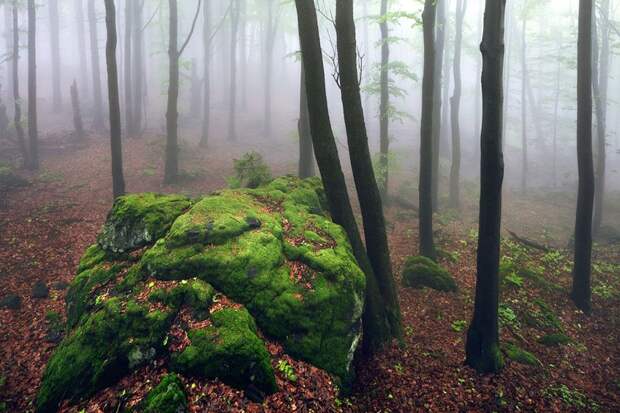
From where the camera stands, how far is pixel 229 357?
4625mm

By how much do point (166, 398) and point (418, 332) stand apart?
5.40 metres

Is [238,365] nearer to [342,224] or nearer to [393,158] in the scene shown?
[342,224]

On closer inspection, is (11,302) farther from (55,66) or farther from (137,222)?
(55,66)

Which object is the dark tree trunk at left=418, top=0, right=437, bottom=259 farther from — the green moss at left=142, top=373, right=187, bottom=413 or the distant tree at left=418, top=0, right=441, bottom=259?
the green moss at left=142, top=373, right=187, bottom=413

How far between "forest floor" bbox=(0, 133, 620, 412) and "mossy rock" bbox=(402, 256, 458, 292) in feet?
0.85

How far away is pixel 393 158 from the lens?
1675 cm

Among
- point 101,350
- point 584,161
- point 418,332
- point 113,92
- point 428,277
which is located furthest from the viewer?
point 113,92

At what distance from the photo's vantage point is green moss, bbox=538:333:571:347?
784 centimetres

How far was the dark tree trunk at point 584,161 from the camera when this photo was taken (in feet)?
30.8

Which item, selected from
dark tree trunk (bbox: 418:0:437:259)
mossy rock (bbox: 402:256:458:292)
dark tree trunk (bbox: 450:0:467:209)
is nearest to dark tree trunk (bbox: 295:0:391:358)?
mossy rock (bbox: 402:256:458:292)

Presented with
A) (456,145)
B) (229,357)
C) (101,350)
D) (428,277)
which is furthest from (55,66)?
(229,357)

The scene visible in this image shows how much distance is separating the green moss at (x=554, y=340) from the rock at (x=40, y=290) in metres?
11.3

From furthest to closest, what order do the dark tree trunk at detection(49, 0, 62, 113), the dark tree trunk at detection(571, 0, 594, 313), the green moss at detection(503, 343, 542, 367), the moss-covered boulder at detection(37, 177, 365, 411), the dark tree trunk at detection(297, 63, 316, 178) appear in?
1. the dark tree trunk at detection(49, 0, 62, 113)
2. the dark tree trunk at detection(297, 63, 316, 178)
3. the dark tree trunk at detection(571, 0, 594, 313)
4. the green moss at detection(503, 343, 542, 367)
5. the moss-covered boulder at detection(37, 177, 365, 411)

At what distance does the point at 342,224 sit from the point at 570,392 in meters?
5.04
